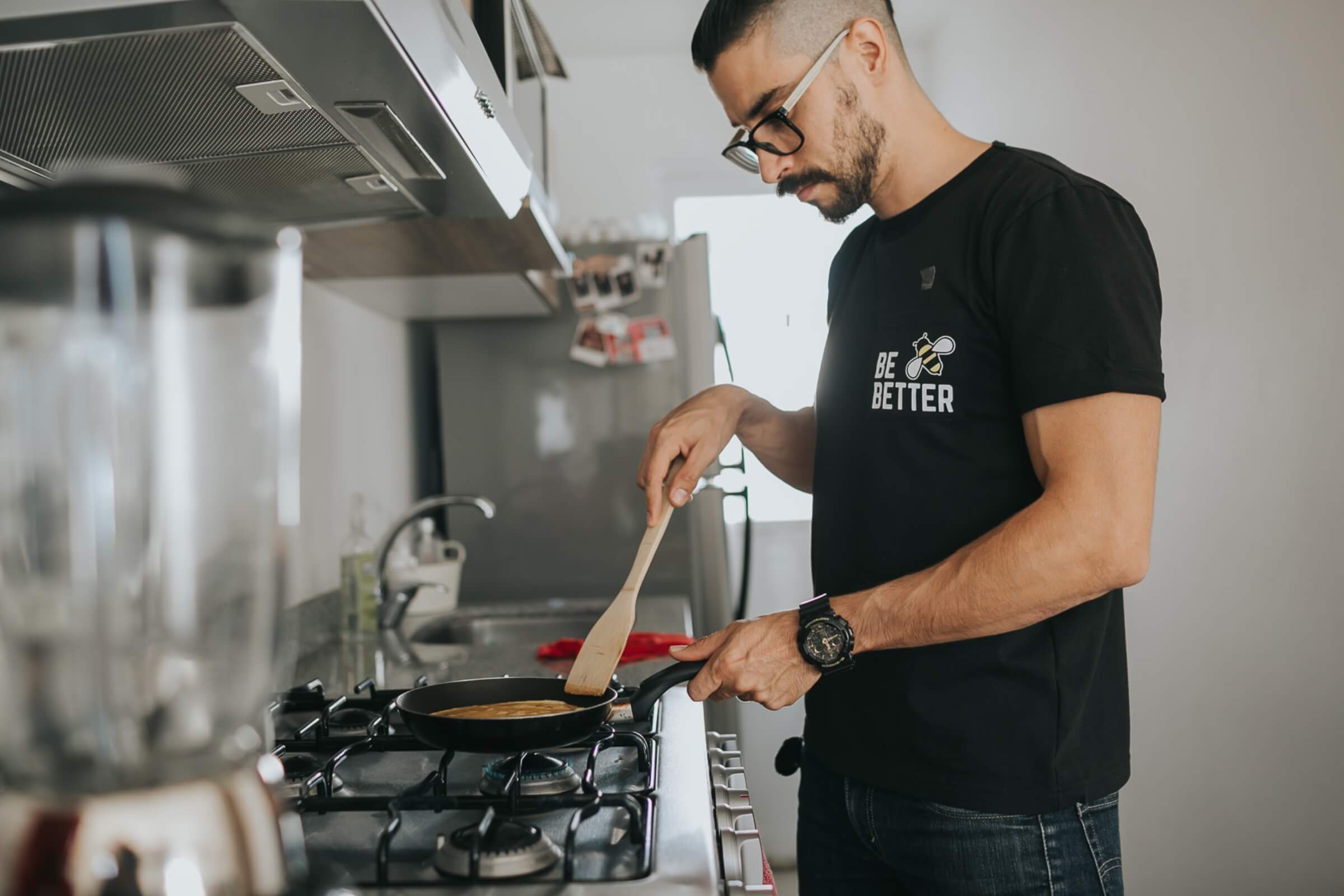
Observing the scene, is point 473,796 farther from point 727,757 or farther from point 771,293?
point 771,293

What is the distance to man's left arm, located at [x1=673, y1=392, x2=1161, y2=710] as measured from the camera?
86 centimetres

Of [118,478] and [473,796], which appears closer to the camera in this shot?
[118,478]

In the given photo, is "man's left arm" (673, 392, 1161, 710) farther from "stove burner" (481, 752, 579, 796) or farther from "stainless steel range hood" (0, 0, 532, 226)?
"stainless steel range hood" (0, 0, 532, 226)

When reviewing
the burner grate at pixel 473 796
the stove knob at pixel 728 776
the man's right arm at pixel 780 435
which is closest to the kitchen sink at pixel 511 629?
the man's right arm at pixel 780 435

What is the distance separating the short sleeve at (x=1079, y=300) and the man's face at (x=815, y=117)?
253mm

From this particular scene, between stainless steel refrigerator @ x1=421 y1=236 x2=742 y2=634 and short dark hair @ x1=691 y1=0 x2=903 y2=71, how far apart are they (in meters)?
1.29

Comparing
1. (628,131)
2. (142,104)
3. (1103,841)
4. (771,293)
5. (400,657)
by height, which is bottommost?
(1103,841)

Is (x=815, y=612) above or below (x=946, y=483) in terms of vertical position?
below

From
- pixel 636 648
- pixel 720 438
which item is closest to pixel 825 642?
pixel 720 438

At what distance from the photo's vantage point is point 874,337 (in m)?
1.11

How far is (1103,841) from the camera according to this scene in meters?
0.97

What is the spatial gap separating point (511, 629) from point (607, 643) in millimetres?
1195

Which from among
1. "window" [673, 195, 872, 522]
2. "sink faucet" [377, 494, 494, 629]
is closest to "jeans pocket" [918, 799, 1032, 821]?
"sink faucet" [377, 494, 494, 629]

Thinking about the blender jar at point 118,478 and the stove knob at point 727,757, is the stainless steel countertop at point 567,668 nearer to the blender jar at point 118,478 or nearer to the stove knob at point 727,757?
the stove knob at point 727,757
